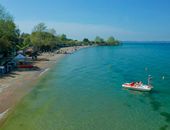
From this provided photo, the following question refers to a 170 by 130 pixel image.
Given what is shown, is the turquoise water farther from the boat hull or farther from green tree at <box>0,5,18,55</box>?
green tree at <box>0,5,18,55</box>

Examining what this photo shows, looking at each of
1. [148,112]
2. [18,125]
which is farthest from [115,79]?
[18,125]

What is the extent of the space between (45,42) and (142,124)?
309ft

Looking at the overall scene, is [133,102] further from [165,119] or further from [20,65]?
[20,65]

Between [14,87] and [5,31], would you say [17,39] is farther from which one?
[14,87]

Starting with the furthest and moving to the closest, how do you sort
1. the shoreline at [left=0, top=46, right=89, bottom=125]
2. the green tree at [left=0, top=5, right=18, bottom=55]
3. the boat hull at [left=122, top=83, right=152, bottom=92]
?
the green tree at [left=0, top=5, right=18, bottom=55] → the boat hull at [left=122, top=83, right=152, bottom=92] → the shoreline at [left=0, top=46, right=89, bottom=125]

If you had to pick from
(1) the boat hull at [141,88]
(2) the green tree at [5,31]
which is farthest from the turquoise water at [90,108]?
(2) the green tree at [5,31]

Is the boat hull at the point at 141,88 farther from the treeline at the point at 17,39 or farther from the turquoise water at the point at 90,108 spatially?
the treeline at the point at 17,39

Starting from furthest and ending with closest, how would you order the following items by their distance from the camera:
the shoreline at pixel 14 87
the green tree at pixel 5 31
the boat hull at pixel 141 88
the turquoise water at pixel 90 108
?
the green tree at pixel 5 31 < the boat hull at pixel 141 88 < the shoreline at pixel 14 87 < the turquoise water at pixel 90 108

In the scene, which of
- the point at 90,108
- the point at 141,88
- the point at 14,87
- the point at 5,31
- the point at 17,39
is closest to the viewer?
the point at 90,108

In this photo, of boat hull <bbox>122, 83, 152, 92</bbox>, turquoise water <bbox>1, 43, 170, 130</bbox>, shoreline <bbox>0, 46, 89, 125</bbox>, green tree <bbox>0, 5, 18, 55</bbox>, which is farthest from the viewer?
green tree <bbox>0, 5, 18, 55</bbox>

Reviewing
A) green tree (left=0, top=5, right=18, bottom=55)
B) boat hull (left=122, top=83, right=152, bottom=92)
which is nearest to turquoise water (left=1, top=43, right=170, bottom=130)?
boat hull (left=122, top=83, right=152, bottom=92)

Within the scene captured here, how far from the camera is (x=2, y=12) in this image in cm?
7162

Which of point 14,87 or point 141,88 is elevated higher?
point 14,87

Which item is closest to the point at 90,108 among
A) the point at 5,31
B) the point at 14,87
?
the point at 14,87
